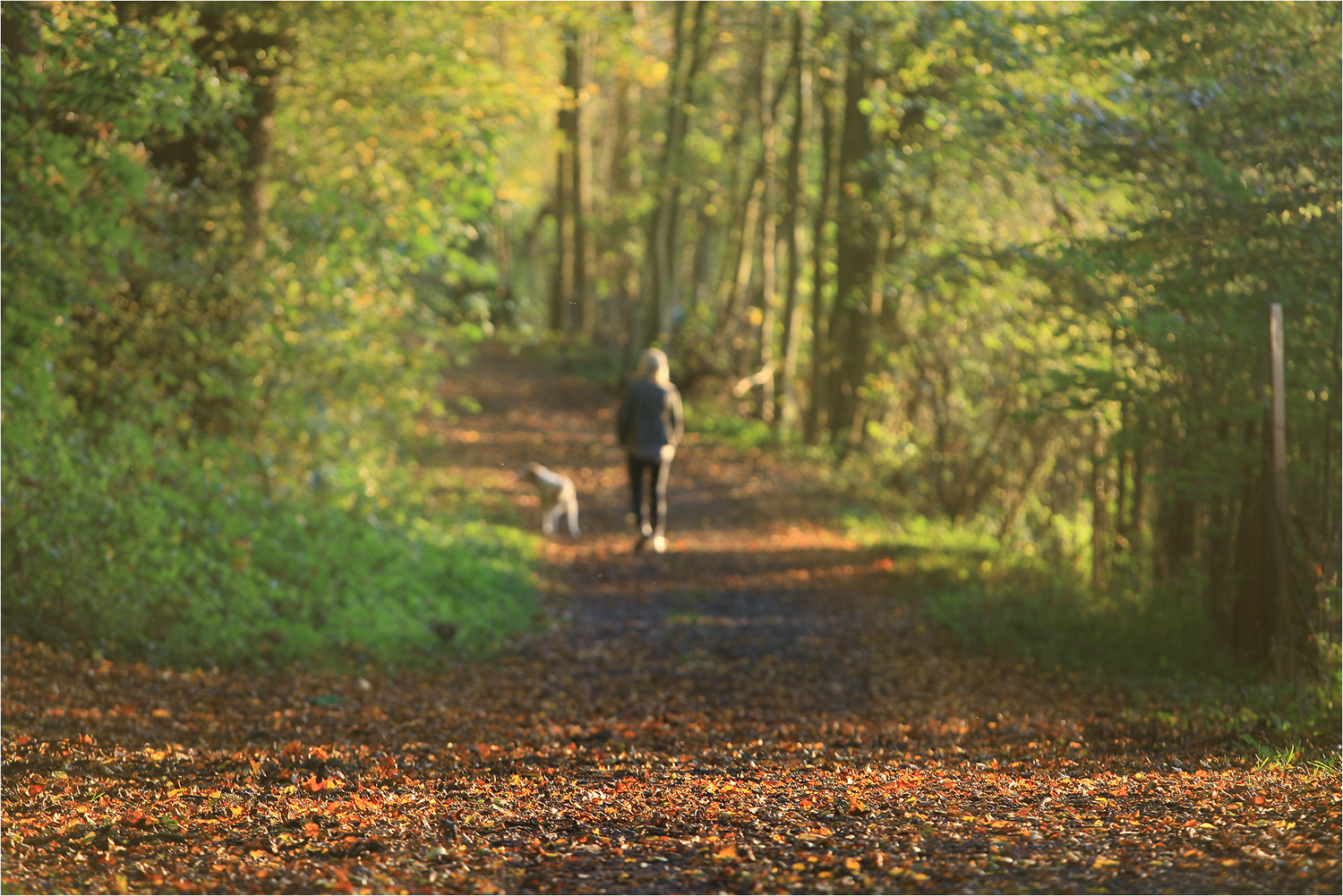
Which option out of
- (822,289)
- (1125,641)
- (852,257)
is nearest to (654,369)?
(1125,641)

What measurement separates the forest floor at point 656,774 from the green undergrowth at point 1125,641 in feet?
0.87

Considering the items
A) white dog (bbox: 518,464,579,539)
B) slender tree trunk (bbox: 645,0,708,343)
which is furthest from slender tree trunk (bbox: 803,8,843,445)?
white dog (bbox: 518,464,579,539)

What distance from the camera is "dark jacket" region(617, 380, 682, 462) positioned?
42.2 feet

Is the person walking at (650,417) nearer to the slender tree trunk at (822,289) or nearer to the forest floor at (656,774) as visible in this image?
the forest floor at (656,774)

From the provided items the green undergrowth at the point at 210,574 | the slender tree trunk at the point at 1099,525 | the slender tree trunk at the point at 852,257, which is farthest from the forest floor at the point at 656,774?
the slender tree trunk at the point at 852,257

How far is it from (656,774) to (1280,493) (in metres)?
4.14

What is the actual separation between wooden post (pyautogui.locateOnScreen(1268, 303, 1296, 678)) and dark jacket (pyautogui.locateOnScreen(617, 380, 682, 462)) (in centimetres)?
655

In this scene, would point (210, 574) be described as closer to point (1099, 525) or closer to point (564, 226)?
point (1099, 525)

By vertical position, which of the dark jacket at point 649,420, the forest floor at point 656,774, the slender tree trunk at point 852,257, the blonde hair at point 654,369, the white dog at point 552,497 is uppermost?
the slender tree trunk at point 852,257

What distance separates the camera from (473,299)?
12.8 m

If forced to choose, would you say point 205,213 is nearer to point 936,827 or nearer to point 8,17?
point 8,17

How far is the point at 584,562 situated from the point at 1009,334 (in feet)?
17.0

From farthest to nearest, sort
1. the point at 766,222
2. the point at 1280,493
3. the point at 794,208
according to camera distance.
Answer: the point at 766,222 < the point at 794,208 < the point at 1280,493

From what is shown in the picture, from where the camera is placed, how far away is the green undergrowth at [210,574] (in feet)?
26.0
